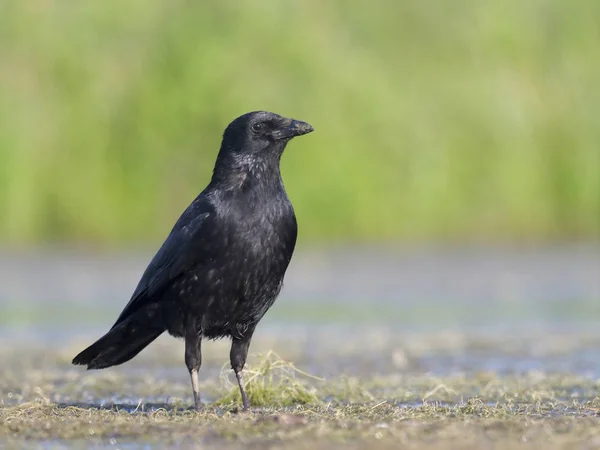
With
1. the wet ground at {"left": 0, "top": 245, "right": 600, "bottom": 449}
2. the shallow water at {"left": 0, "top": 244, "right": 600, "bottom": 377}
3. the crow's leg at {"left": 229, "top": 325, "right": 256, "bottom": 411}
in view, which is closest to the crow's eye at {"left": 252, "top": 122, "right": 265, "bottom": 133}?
the crow's leg at {"left": 229, "top": 325, "right": 256, "bottom": 411}

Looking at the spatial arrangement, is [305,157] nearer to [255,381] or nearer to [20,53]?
[20,53]

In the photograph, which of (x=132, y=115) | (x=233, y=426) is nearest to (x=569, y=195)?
(x=132, y=115)

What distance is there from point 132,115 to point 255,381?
55.2 feet

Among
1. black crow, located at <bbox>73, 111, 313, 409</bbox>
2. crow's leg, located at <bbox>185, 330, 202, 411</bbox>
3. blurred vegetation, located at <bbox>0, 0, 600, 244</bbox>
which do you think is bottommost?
crow's leg, located at <bbox>185, 330, 202, 411</bbox>

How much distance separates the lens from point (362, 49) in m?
25.8

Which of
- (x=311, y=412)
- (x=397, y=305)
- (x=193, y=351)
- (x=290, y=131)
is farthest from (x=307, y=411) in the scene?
(x=397, y=305)

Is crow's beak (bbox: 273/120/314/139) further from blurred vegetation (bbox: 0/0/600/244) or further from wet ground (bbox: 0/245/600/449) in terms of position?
blurred vegetation (bbox: 0/0/600/244)

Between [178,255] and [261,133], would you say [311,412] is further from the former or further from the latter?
[261,133]

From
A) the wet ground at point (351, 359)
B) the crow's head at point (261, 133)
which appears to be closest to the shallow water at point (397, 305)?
the wet ground at point (351, 359)

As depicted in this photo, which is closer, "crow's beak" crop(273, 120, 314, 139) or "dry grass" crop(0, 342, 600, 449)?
"dry grass" crop(0, 342, 600, 449)

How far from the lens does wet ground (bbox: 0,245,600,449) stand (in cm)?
584

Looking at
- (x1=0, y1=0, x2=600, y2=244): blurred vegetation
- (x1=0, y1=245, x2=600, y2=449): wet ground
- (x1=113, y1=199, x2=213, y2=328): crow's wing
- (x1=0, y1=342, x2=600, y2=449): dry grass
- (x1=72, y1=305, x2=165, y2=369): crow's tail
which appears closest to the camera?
(x1=0, y1=342, x2=600, y2=449): dry grass

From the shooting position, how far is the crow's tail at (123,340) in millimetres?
7652

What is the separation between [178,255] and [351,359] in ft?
12.1
